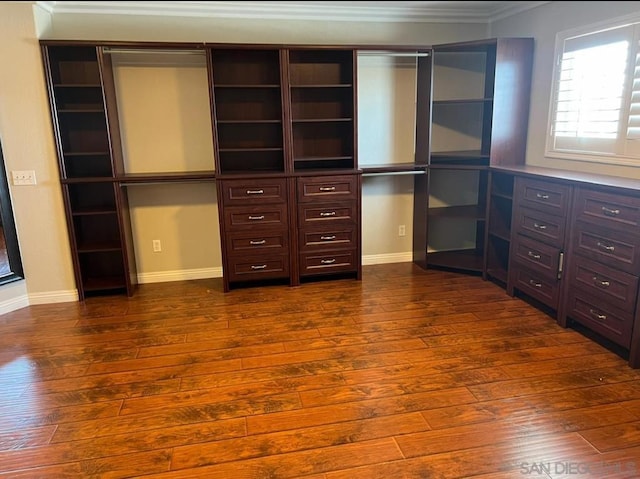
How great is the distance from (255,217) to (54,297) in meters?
1.80

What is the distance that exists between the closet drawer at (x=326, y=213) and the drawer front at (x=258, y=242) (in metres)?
0.23

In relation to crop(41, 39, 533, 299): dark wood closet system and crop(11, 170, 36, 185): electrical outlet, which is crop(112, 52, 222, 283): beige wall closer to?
crop(41, 39, 533, 299): dark wood closet system

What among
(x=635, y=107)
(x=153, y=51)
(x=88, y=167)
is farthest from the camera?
(x=88, y=167)

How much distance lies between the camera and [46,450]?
2111 millimetres

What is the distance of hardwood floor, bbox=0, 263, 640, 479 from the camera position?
201cm

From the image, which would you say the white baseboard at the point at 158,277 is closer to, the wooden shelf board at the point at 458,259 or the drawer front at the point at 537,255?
the wooden shelf board at the point at 458,259

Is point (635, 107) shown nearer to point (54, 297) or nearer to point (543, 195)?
point (543, 195)

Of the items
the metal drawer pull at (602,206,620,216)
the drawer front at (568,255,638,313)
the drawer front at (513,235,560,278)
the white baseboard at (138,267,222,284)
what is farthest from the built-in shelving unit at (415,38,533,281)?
the white baseboard at (138,267,222,284)

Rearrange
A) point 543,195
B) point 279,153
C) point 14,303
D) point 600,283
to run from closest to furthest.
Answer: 1. point 600,283
2. point 543,195
3. point 14,303
4. point 279,153

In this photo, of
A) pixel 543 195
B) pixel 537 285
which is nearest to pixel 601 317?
pixel 537 285

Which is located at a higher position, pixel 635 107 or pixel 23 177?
pixel 635 107

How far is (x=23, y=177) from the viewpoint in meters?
3.63

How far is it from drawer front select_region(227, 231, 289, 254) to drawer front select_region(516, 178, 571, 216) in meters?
1.93

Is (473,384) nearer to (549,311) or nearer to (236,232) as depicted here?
(549,311)
